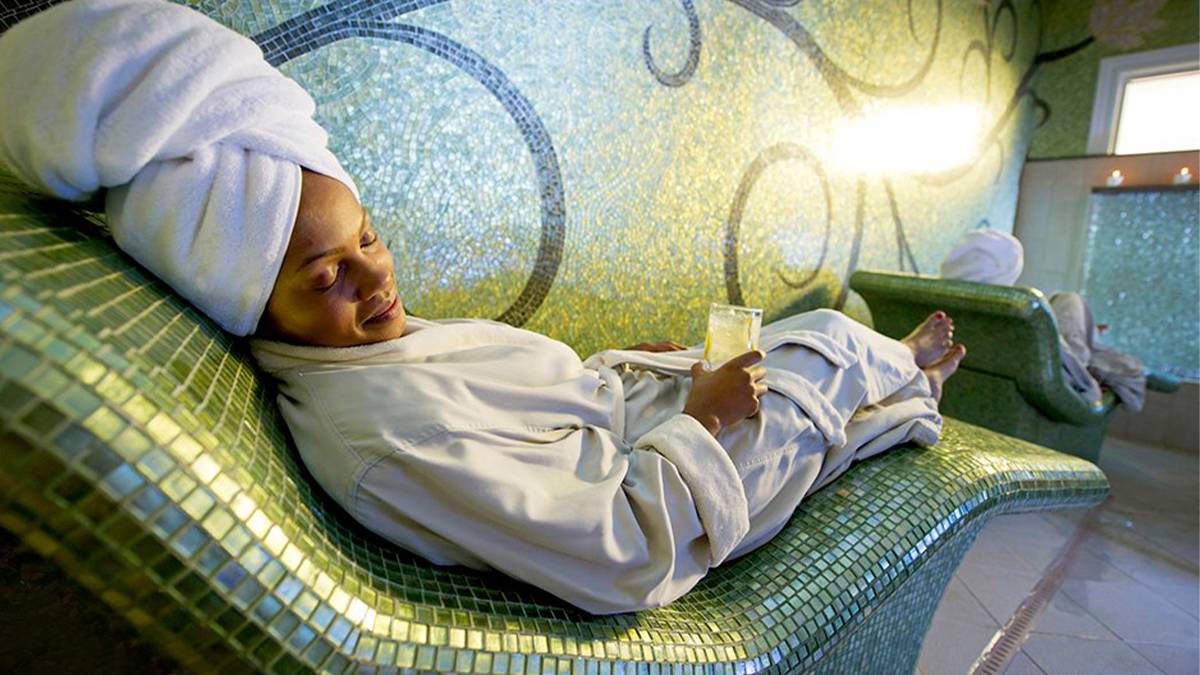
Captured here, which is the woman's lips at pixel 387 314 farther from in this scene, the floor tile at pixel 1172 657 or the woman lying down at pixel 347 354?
the floor tile at pixel 1172 657

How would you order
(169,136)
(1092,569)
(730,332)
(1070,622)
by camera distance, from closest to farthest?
(169,136) → (730,332) → (1070,622) → (1092,569)

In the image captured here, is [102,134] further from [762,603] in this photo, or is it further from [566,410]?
[762,603]

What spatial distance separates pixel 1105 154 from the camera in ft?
12.1

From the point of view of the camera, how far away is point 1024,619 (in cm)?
164

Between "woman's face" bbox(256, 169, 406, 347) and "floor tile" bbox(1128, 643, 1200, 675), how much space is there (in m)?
2.00

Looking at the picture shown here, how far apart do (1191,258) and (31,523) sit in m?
4.83

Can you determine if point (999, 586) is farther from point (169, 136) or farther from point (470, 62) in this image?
point (169, 136)

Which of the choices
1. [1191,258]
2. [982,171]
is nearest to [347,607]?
[982,171]

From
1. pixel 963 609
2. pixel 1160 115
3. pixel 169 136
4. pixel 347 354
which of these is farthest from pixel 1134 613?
pixel 1160 115

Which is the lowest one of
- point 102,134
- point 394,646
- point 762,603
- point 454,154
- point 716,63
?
point 762,603

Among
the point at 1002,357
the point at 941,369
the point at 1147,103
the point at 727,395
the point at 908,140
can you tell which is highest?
the point at 1147,103

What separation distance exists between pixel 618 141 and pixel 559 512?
55.5 inches

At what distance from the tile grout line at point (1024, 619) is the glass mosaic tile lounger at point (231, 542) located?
2.64 feet

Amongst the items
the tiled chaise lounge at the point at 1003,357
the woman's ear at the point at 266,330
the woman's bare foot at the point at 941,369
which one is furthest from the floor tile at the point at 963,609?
the woman's ear at the point at 266,330
